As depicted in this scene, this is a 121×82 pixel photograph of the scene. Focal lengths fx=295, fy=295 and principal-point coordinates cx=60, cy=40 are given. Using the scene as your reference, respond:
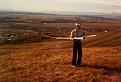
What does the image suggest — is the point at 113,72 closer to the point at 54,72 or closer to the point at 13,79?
the point at 54,72

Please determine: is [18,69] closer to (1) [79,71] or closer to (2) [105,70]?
(1) [79,71]

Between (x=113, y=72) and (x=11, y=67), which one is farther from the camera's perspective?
(x=11, y=67)

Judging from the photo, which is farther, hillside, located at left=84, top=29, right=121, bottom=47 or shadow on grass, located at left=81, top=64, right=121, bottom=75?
hillside, located at left=84, top=29, right=121, bottom=47

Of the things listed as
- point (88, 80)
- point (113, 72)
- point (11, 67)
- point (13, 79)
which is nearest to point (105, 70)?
point (113, 72)

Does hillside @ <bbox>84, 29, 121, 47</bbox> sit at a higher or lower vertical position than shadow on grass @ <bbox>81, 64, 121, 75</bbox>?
lower

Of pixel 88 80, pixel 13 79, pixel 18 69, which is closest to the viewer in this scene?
pixel 88 80

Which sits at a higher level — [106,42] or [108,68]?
[108,68]

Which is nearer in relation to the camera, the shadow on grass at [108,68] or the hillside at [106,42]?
the shadow on grass at [108,68]

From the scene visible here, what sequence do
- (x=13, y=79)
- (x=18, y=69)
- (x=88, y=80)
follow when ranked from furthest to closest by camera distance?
1. (x=18, y=69)
2. (x=13, y=79)
3. (x=88, y=80)

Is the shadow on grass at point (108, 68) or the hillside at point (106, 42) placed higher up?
the shadow on grass at point (108, 68)

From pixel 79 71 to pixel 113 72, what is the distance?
158 cm

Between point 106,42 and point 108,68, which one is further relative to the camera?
point 106,42

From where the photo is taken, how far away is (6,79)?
13469 mm

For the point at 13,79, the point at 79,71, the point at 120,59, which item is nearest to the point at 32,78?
the point at 13,79
